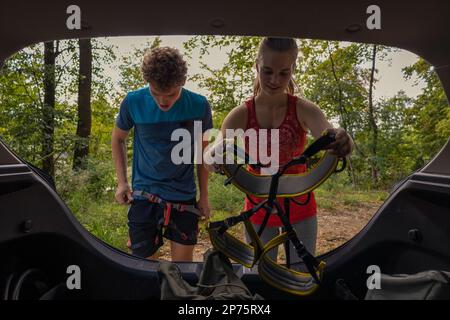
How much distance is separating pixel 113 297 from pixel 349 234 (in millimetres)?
5104

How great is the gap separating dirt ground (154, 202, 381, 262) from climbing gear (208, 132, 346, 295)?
3.72 meters

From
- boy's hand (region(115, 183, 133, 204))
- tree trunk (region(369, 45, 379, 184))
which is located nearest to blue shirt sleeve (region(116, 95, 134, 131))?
boy's hand (region(115, 183, 133, 204))

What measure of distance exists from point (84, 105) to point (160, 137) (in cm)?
590

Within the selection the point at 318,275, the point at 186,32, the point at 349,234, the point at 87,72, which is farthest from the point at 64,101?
→ the point at 318,275

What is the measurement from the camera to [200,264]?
5.24ft

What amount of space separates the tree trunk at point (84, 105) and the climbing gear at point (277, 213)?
240 inches

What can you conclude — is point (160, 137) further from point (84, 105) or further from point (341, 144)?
point (84, 105)

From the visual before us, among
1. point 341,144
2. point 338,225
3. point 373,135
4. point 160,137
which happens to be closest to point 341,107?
point 373,135

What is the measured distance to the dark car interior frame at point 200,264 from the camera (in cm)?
110

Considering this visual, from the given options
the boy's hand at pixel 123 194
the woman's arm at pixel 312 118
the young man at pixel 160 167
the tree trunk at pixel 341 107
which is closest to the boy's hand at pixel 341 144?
the woman's arm at pixel 312 118

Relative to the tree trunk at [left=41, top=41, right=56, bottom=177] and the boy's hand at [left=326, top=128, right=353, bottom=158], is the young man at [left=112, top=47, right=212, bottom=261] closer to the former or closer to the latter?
the boy's hand at [left=326, top=128, right=353, bottom=158]

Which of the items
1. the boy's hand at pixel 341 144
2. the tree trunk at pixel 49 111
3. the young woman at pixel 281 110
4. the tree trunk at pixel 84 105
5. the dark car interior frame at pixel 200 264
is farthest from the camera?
the tree trunk at pixel 84 105

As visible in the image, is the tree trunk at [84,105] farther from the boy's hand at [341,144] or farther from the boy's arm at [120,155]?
the boy's hand at [341,144]

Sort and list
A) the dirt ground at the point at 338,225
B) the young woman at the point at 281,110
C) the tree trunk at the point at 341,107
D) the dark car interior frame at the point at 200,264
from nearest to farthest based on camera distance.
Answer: the dark car interior frame at the point at 200,264 → the young woman at the point at 281,110 → the dirt ground at the point at 338,225 → the tree trunk at the point at 341,107
